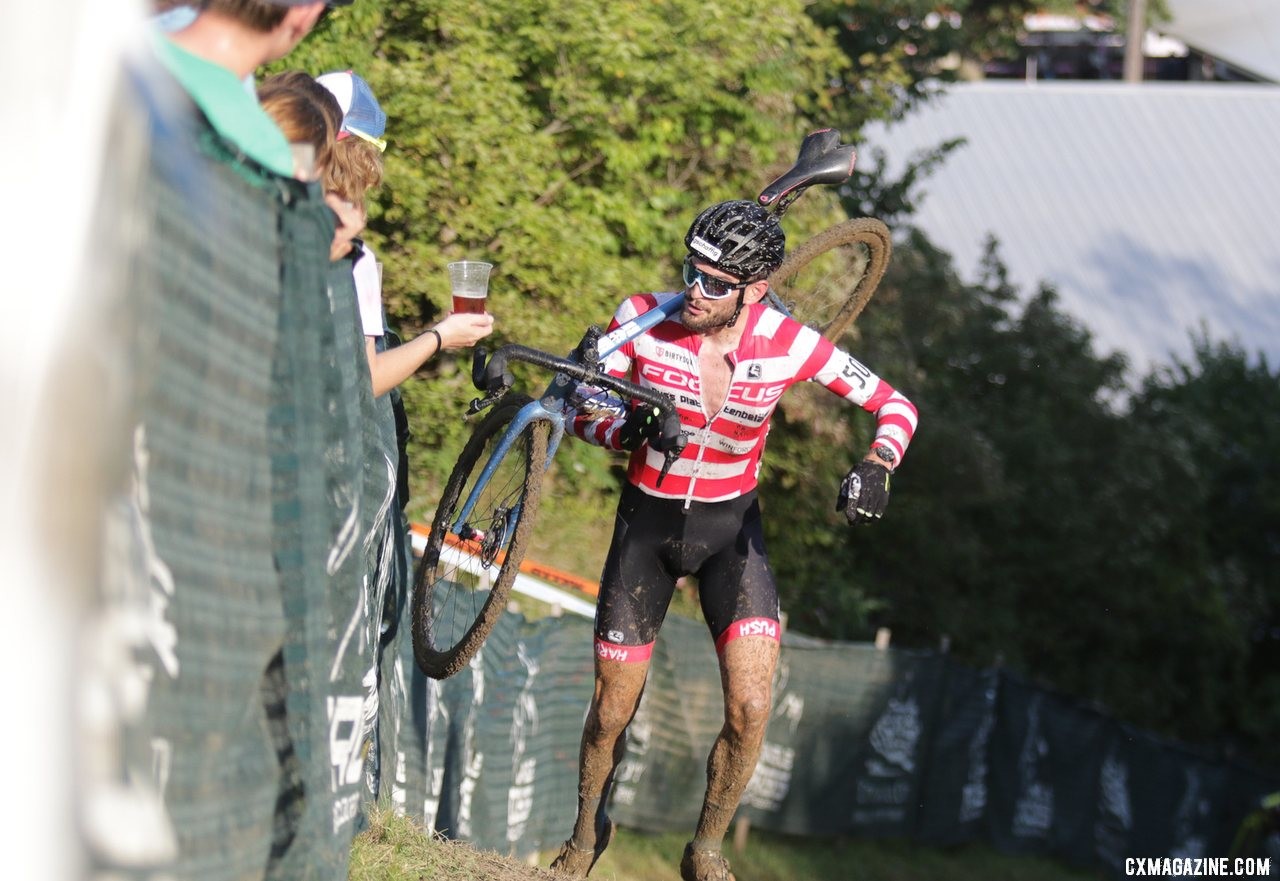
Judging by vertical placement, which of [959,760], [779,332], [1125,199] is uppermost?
[779,332]

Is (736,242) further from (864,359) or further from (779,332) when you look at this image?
(864,359)

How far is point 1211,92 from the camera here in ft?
123

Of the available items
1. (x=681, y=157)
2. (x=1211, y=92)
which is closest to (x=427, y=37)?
(x=681, y=157)

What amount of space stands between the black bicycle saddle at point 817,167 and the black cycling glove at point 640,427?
52.3 inches

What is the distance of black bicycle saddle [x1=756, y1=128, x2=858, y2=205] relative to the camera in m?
6.64

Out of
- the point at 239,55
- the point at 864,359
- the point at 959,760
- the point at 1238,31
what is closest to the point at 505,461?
the point at 239,55

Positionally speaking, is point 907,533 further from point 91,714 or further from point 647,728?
point 91,714

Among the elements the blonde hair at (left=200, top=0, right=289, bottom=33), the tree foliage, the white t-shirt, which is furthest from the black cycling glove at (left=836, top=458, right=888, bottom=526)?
the tree foliage

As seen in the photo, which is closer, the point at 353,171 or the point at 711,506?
the point at 353,171

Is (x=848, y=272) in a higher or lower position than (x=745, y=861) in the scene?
higher

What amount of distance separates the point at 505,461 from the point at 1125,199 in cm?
3191

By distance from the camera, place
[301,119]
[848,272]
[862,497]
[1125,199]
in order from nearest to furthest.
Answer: [301,119] → [862,497] → [848,272] → [1125,199]

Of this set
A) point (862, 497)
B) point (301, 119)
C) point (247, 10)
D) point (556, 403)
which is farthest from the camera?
point (556, 403)

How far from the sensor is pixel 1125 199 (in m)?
34.9
